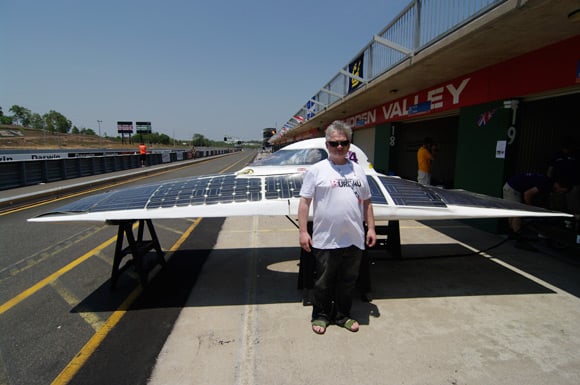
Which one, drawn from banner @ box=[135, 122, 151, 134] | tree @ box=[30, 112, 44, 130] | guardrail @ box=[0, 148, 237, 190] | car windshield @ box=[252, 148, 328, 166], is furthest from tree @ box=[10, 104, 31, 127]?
car windshield @ box=[252, 148, 328, 166]

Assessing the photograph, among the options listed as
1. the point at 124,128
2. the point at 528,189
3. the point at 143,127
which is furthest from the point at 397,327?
the point at 143,127

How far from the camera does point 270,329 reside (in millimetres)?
3213

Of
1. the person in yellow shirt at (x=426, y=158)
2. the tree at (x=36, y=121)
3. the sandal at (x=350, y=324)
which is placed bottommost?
the sandal at (x=350, y=324)

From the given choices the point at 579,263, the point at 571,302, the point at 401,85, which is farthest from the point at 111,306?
the point at 401,85

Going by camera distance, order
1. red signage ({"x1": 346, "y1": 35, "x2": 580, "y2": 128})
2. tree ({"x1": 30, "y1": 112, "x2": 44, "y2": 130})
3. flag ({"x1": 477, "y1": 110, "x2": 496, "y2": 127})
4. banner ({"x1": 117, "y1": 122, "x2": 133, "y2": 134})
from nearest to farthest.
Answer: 1. red signage ({"x1": 346, "y1": 35, "x2": 580, "y2": 128})
2. flag ({"x1": 477, "y1": 110, "x2": 496, "y2": 127})
3. banner ({"x1": 117, "y1": 122, "x2": 133, "y2": 134})
4. tree ({"x1": 30, "y1": 112, "x2": 44, "y2": 130})

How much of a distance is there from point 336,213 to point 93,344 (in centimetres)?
278

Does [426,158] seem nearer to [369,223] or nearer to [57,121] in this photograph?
[369,223]

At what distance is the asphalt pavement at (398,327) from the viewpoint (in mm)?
2594

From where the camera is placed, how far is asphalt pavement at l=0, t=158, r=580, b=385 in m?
2.59

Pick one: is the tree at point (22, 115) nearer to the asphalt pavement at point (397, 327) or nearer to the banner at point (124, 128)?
the banner at point (124, 128)

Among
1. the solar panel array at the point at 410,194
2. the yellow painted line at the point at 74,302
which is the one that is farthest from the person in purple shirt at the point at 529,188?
the yellow painted line at the point at 74,302

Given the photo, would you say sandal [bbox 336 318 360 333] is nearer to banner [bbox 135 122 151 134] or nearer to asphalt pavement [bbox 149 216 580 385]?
asphalt pavement [bbox 149 216 580 385]

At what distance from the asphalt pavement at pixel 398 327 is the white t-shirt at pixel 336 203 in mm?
1018

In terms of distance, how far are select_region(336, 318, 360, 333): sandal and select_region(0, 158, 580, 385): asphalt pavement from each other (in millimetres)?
64
